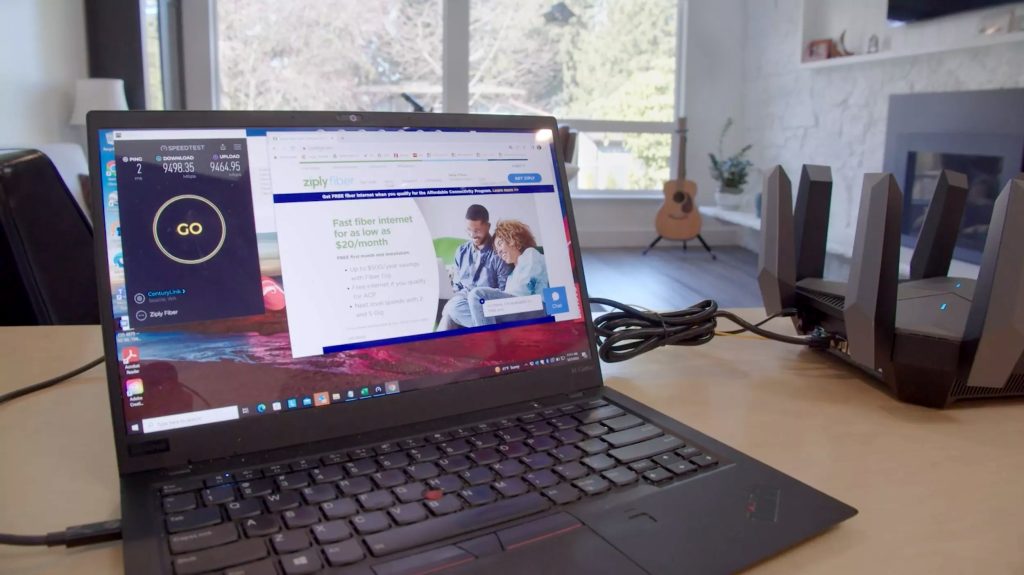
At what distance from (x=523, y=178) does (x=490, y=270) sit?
97 mm

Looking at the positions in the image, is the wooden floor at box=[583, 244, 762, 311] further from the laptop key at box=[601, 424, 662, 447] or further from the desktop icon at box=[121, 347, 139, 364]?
the desktop icon at box=[121, 347, 139, 364]

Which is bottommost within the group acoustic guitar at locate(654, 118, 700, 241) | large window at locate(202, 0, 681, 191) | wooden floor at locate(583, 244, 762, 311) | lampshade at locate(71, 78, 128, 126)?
wooden floor at locate(583, 244, 762, 311)

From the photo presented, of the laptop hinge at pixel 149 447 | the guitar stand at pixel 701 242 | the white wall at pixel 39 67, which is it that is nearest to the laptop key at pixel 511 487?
the laptop hinge at pixel 149 447

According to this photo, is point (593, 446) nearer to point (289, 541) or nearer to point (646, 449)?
point (646, 449)

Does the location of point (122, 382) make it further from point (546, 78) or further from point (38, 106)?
point (546, 78)

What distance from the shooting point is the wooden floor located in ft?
11.8

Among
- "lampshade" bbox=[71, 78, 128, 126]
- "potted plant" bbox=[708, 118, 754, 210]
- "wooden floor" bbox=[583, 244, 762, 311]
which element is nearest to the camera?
"lampshade" bbox=[71, 78, 128, 126]

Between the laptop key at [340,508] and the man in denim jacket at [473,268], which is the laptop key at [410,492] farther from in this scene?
the man in denim jacket at [473,268]

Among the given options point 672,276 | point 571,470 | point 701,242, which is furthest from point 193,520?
point 701,242

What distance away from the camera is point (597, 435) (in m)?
0.56

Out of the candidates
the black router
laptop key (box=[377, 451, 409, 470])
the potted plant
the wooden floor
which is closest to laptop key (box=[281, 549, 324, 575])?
laptop key (box=[377, 451, 409, 470])

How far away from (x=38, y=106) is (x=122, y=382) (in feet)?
10.6

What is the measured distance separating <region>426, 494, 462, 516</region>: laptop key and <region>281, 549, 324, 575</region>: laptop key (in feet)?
0.24

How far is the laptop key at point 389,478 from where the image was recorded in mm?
468
